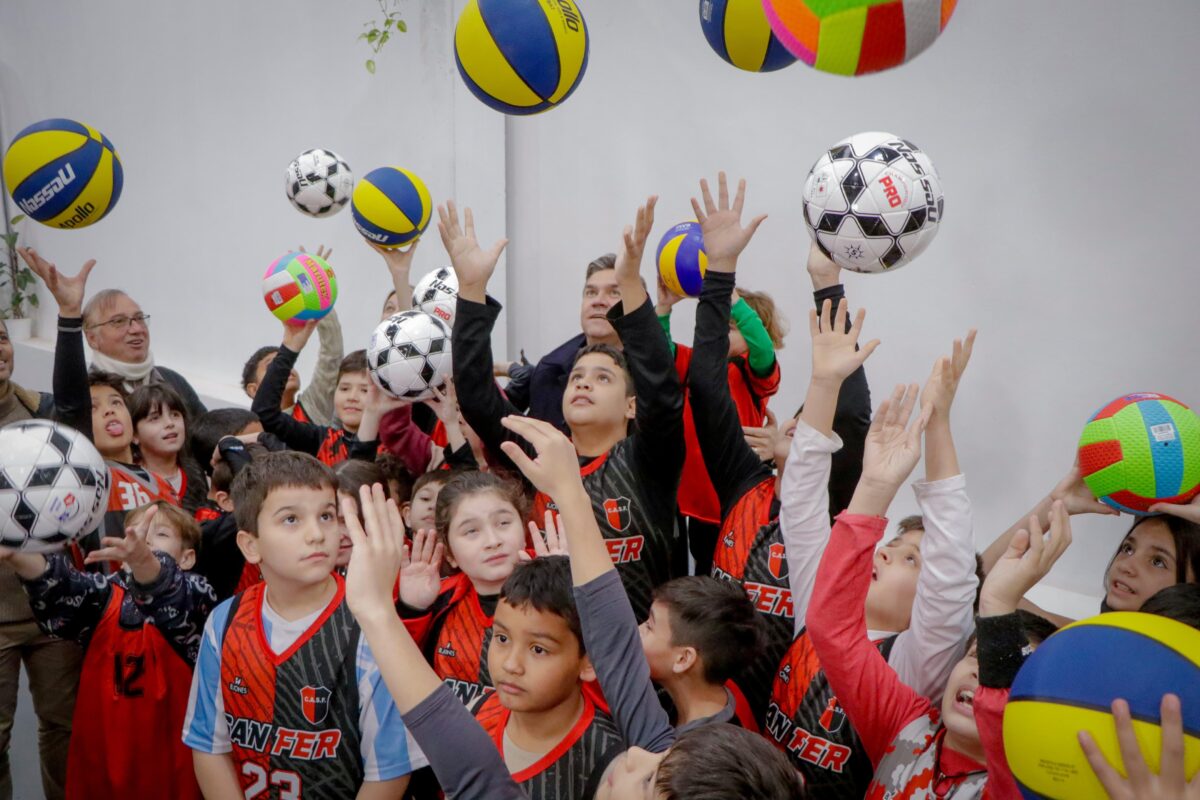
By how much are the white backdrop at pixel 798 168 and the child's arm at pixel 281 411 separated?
1.89 meters

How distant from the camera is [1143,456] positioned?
7.93 ft

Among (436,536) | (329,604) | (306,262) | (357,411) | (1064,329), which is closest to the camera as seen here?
(329,604)

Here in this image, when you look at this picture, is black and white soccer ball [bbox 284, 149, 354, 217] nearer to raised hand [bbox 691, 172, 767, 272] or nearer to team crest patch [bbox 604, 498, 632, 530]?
raised hand [bbox 691, 172, 767, 272]

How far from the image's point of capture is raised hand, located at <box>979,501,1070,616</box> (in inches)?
63.6

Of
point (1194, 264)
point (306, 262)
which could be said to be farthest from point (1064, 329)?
point (306, 262)

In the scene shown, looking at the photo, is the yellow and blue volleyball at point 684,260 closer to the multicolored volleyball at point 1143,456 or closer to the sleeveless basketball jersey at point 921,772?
the multicolored volleyball at point 1143,456

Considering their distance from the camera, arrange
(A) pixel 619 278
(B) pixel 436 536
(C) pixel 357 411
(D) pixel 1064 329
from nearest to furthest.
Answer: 1. (B) pixel 436 536
2. (A) pixel 619 278
3. (D) pixel 1064 329
4. (C) pixel 357 411

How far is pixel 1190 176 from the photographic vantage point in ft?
10.3

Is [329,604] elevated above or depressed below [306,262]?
below

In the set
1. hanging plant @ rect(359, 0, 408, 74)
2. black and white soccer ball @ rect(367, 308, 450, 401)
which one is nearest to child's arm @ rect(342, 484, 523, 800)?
black and white soccer ball @ rect(367, 308, 450, 401)

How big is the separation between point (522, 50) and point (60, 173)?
81.9 inches

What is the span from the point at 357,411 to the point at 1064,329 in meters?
2.86

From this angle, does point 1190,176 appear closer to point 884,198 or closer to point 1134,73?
point 1134,73

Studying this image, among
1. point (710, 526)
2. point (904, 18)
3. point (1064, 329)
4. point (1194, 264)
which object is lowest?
point (710, 526)
